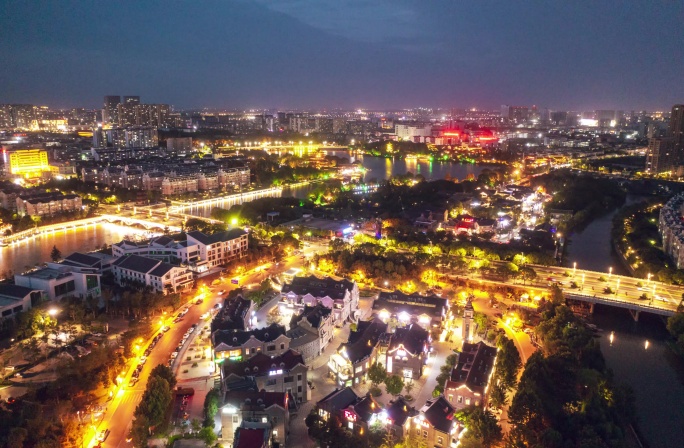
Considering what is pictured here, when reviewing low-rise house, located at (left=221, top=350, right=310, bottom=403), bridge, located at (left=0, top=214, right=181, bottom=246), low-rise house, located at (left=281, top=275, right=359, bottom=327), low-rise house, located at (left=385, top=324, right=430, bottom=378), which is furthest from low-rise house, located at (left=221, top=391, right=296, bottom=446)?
bridge, located at (left=0, top=214, right=181, bottom=246)

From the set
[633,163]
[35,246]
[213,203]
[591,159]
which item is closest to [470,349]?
[35,246]

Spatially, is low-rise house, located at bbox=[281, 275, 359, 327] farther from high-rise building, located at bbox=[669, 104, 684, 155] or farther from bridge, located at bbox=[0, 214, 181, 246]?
high-rise building, located at bbox=[669, 104, 684, 155]

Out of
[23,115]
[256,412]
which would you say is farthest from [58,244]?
[23,115]

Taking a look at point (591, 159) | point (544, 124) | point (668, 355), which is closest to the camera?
point (668, 355)

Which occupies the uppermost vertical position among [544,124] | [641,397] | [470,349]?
[544,124]

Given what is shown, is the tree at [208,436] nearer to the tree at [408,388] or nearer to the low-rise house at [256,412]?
the low-rise house at [256,412]

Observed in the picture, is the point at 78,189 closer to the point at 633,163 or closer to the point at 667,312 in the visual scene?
the point at 667,312

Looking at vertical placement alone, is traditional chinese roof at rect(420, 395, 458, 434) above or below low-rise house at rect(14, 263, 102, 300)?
below
